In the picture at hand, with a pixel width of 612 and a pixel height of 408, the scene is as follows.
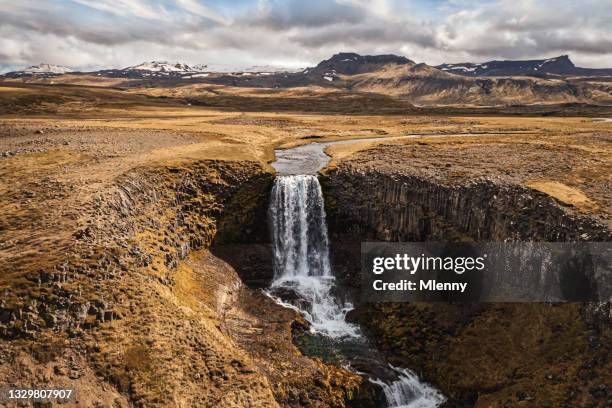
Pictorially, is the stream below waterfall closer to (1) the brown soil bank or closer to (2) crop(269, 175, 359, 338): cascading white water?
(2) crop(269, 175, 359, 338): cascading white water

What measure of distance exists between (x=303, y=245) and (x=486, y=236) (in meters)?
19.4

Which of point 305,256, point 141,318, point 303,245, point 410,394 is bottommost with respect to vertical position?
point 410,394

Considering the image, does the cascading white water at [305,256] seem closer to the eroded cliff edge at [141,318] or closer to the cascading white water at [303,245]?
the cascading white water at [303,245]

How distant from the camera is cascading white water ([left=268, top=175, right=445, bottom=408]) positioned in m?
38.8

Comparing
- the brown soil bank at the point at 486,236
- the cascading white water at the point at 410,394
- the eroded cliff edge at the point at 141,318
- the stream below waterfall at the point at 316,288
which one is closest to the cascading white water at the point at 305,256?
the stream below waterfall at the point at 316,288

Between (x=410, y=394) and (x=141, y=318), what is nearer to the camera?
(x=141, y=318)

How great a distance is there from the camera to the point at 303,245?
46781 millimetres

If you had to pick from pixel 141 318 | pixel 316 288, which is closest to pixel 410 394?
pixel 316 288

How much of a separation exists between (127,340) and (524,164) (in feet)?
139

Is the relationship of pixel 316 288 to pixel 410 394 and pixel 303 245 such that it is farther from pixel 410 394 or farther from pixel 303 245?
pixel 410 394

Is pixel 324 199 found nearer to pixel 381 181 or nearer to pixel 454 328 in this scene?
pixel 381 181

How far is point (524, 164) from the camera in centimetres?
4528

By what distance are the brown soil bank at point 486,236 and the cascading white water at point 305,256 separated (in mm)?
1585

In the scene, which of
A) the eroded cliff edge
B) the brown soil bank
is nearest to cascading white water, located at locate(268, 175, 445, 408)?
the brown soil bank
